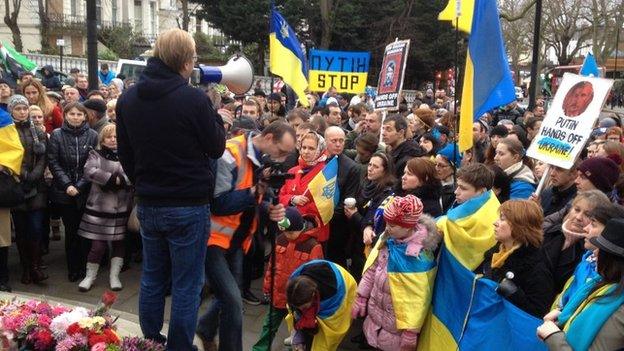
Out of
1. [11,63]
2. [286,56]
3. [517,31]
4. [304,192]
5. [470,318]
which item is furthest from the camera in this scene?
[517,31]

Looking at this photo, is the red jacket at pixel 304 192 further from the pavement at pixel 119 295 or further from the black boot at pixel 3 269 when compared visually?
the black boot at pixel 3 269

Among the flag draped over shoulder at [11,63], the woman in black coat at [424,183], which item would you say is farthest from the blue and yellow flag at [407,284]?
the flag draped over shoulder at [11,63]

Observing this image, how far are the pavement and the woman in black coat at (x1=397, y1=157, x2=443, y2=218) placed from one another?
1281mm

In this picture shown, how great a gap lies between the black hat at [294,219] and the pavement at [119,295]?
93cm

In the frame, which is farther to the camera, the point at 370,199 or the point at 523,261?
the point at 370,199

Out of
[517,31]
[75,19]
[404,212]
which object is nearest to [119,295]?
[404,212]

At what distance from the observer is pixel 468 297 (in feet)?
12.8

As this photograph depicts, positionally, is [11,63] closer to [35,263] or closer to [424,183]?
[35,263]

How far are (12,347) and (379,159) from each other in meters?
3.00

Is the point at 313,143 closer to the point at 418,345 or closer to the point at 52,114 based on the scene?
the point at 418,345

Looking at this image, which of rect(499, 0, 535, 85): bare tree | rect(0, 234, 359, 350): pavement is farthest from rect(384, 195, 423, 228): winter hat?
rect(499, 0, 535, 85): bare tree

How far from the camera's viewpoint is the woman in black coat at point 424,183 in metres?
4.64

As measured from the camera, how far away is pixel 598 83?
5.26 m

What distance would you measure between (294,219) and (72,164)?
2.50 m
